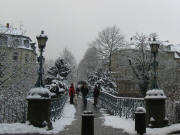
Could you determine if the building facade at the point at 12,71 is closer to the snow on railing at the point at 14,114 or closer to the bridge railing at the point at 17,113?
the snow on railing at the point at 14,114

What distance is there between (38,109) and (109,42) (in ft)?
141

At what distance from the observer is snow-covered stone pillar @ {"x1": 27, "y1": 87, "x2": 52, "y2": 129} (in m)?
11.6

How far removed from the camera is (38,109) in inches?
461

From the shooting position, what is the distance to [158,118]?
43.3ft

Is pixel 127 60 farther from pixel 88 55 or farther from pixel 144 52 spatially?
pixel 88 55

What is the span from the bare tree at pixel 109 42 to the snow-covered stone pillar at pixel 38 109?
40762mm

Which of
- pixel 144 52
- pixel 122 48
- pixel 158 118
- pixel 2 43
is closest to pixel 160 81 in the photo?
pixel 144 52

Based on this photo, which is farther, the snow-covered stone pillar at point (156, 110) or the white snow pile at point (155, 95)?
the white snow pile at point (155, 95)

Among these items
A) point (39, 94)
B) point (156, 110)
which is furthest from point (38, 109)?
point (156, 110)

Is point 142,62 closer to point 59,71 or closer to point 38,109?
point 59,71

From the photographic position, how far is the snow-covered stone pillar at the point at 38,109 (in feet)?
38.2

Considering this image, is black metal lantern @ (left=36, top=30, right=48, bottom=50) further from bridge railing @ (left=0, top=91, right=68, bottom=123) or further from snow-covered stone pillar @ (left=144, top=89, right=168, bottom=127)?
snow-covered stone pillar @ (left=144, top=89, right=168, bottom=127)

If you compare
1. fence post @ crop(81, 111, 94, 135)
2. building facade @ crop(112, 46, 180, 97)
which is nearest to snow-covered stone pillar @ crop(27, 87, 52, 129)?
fence post @ crop(81, 111, 94, 135)

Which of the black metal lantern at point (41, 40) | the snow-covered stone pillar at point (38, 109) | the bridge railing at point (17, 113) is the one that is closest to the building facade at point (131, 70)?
the bridge railing at point (17, 113)
